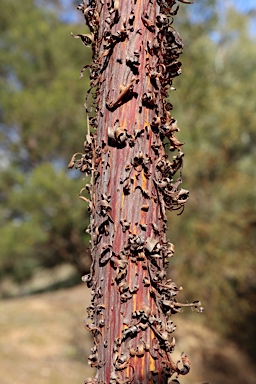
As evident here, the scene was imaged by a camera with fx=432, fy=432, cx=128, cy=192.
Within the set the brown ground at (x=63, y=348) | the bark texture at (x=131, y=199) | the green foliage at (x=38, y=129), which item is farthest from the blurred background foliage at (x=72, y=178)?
the bark texture at (x=131, y=199)

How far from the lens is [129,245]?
4.38 feet

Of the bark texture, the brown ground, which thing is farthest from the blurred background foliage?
the bark texture

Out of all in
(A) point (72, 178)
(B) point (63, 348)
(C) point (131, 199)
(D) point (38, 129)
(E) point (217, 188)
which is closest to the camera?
(C) point (131, 199)

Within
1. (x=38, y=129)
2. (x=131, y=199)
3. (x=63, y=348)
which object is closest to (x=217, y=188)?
(x=38, y=129)

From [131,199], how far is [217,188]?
30.5 feet

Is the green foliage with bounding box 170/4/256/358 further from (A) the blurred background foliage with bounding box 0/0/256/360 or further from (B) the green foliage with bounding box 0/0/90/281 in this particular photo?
(B) the green foliage with bounding box 0/0/90/281

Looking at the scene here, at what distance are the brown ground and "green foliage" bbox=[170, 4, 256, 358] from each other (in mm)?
507

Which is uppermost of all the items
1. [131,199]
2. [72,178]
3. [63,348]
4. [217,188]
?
[217,188]

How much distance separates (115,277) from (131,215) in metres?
0.20

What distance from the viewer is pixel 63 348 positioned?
7395 mm

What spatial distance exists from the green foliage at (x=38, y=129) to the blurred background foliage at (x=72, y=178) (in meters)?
0.02

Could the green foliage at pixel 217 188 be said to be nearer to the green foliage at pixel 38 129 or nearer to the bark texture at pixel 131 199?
the green foliage at pixel 38 129

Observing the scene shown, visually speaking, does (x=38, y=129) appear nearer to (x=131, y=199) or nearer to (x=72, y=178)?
(x=72, y=178)

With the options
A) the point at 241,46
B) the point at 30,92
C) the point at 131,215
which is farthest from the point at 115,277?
the point at 241,46
